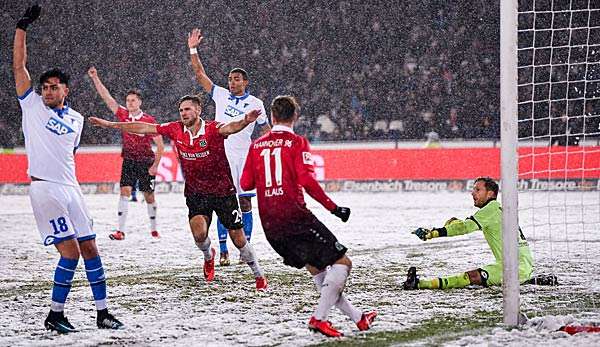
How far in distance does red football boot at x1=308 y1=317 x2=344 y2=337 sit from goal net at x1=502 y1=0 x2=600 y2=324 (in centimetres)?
124

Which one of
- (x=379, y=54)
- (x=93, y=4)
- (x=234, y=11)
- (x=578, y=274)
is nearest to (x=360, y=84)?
(x=379, y=54)

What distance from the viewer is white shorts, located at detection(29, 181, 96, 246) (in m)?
5.98

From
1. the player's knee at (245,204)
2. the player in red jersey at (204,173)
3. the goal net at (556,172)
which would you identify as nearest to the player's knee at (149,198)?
the player's knee at (245,204)

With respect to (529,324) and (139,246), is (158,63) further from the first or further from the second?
(529,324)

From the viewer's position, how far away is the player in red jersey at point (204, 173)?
25.4 feet

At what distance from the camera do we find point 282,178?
19.4 ft

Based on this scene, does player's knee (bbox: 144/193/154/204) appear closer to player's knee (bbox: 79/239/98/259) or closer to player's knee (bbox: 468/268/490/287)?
player's knee (bbox: 468/268/490/287)

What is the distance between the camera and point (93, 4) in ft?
75.4

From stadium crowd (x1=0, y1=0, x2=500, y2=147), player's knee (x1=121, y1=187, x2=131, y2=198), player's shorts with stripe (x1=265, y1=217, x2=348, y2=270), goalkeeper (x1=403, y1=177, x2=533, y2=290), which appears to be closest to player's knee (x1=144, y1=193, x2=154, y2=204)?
player's knee (x1=121, y1=187, x2=131, y2=198)

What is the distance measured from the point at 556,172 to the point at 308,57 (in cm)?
743

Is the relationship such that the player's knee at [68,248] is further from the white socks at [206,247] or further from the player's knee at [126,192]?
the player's knee at [126,192]

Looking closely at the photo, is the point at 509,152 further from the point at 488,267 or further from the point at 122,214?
the point at 122,214

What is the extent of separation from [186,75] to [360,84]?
4357 mm

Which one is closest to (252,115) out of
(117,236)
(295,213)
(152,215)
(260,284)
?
(295,213)
